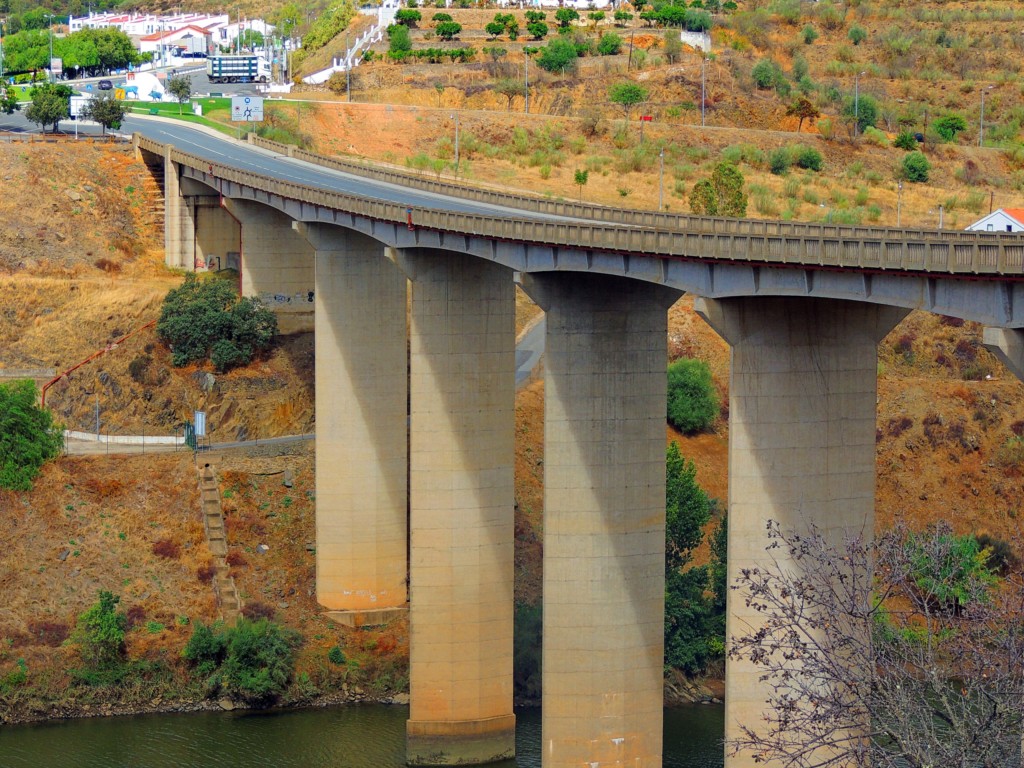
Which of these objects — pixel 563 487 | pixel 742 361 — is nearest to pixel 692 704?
pixel 563 487

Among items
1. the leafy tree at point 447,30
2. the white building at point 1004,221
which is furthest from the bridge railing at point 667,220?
the leafy tree at point 447,30

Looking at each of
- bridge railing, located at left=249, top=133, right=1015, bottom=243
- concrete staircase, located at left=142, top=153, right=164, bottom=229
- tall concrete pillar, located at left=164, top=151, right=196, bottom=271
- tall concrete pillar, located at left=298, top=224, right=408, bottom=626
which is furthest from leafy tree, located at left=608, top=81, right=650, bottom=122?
tall concrete pillar, located at left=298, top=224, right=408, bottom=626

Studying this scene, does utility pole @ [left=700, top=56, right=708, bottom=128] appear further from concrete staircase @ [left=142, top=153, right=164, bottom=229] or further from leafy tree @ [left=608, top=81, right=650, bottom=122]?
concrete staircase @ [left=142, top=153, right=164, bottom=229]

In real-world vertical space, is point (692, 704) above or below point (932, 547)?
below

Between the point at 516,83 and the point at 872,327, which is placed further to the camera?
the point at 516,83

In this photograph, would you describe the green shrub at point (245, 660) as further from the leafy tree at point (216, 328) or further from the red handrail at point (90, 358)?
the leafy tree at point (216, 328)

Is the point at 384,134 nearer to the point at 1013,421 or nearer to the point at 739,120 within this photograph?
the point at 739,120

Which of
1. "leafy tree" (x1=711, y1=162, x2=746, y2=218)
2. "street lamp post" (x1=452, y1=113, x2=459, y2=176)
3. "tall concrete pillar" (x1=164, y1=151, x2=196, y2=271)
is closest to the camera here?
"leafy tree" (x1=711, y1=162, x2=746, y2=218)

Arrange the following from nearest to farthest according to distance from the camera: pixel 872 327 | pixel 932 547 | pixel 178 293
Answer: pixel 932 547
pixel 872 327
pixel 178 293
